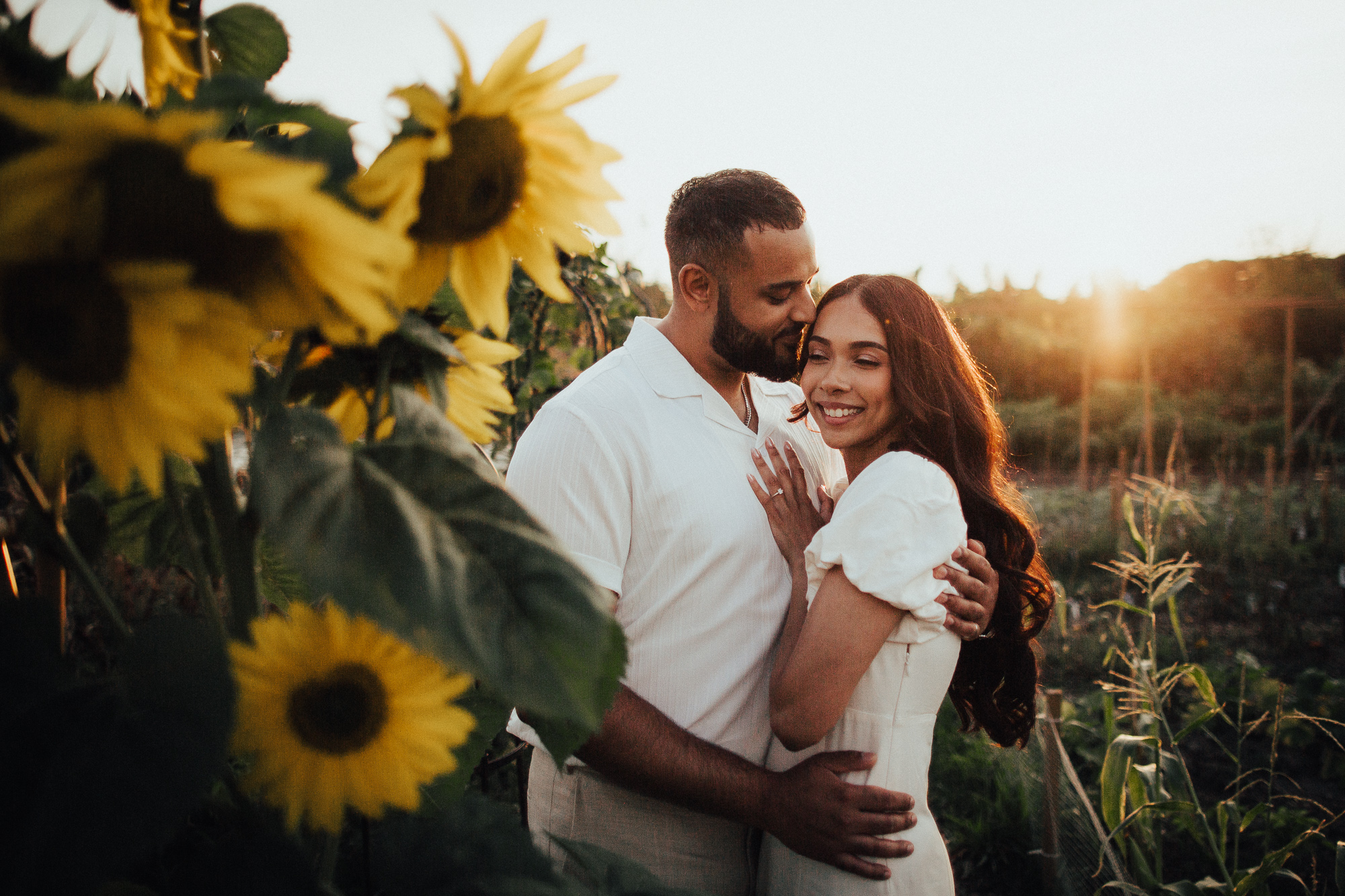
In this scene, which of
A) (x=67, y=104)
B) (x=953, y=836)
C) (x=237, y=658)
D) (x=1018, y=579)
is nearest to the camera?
(x=67, y=104)

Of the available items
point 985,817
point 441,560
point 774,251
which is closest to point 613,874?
point 441,560

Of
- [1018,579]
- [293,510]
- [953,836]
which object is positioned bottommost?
[953,836]

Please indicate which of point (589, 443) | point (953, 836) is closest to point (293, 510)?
point (589, 443)

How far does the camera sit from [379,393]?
437 millimetres

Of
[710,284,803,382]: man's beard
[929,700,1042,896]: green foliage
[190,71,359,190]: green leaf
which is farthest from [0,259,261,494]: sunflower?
[929,700,1042,896]: green foliage

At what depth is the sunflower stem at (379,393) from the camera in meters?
0.42

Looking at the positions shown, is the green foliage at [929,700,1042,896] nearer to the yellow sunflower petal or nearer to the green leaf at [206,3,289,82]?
the yellow sunflower petal

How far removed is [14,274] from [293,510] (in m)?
0.13

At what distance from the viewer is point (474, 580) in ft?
1.18

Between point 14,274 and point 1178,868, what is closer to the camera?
point 14,274

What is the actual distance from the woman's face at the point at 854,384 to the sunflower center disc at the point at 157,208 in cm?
159

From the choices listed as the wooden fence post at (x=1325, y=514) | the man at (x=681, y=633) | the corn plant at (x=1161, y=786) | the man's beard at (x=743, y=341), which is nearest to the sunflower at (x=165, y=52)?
the man at (x=681, y=633)

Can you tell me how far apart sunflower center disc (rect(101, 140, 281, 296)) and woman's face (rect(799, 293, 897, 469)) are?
5.21ft

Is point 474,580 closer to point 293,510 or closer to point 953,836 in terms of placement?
point 293,510
